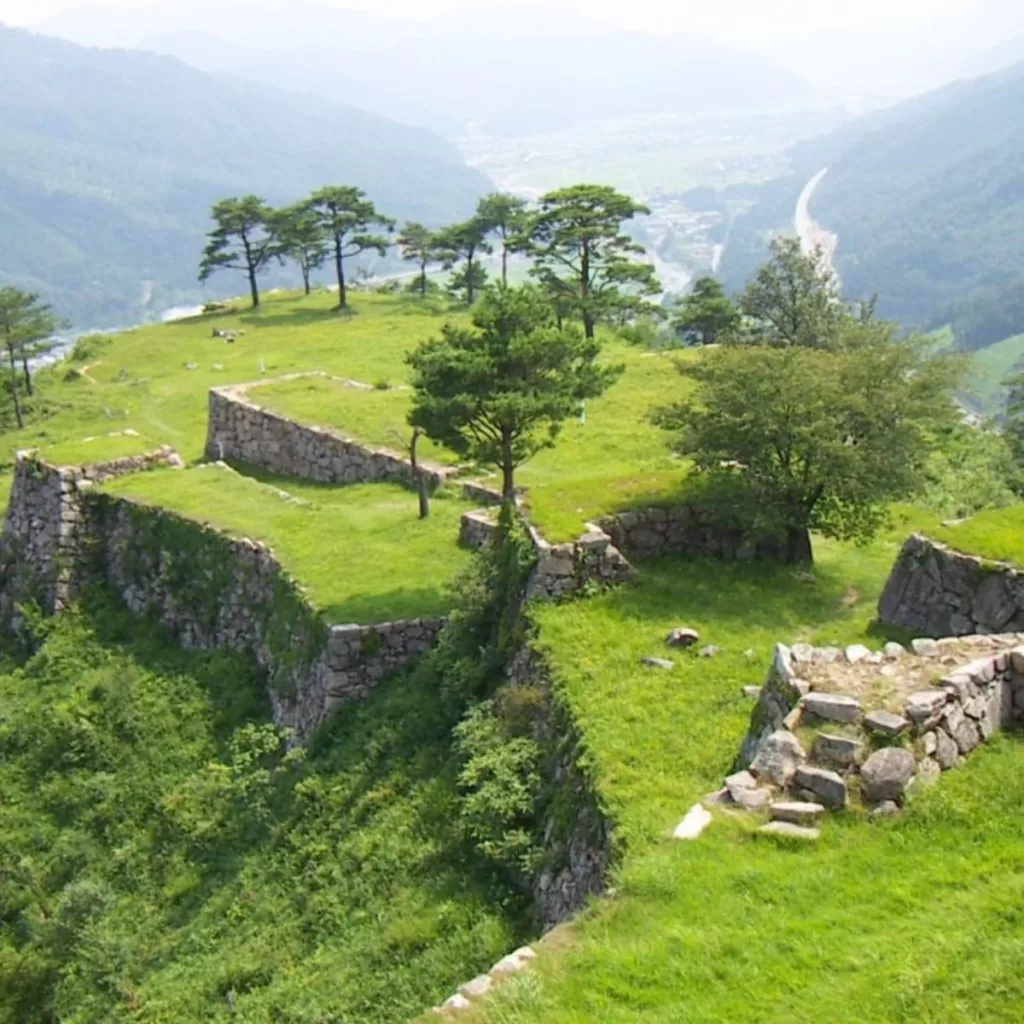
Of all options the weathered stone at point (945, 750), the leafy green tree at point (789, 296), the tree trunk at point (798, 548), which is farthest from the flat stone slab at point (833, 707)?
the leafy green tree at point (789, 296)

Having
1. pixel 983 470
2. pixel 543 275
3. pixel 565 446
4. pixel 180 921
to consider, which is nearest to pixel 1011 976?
pixel 180 921

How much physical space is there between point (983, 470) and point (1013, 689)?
66.6 ft

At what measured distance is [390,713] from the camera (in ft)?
54.5

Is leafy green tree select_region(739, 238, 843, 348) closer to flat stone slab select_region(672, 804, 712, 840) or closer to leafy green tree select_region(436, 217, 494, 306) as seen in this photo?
leafy green tree select_region(436, 217, 494, 306)

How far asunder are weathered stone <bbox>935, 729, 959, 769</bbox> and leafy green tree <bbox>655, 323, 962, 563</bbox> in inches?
272

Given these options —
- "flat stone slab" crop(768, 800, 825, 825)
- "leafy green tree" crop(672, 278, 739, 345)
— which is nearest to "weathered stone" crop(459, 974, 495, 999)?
"flat stone slab" crop(768, 800, 825, 825)

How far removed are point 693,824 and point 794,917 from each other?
52.3 inches

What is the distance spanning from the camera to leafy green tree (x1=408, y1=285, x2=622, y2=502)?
17.8 meters

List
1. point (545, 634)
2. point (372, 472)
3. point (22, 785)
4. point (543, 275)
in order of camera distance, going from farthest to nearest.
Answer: point (543, 275)
point (372, 472)
point (22, 785)
point (545, 634)

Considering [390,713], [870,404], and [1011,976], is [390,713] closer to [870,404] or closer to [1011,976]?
[870,404]

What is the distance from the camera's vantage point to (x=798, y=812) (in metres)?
8.77

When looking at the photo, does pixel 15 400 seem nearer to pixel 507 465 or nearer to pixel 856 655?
pixel 507 465

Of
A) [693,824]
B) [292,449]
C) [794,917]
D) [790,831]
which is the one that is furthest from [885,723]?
[292,449]

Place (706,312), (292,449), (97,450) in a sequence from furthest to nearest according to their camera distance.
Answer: (706,312), (292,449), (97,450)
